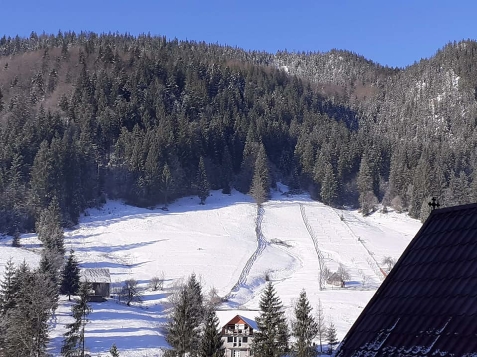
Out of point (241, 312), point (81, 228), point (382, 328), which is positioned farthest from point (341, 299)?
point (382, 328)

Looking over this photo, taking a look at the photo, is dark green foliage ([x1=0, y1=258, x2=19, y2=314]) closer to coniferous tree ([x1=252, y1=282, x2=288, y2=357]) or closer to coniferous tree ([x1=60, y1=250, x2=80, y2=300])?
coniferous tree ([x1=252, y1=282, x2=288, y2=357])

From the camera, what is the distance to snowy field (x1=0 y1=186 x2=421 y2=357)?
52.6 meters

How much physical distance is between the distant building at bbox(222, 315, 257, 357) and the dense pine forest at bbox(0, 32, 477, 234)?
51.8 m

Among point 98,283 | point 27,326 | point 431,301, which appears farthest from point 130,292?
point 431,301

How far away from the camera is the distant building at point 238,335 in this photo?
165 feet

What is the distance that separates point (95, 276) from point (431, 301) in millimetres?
58219

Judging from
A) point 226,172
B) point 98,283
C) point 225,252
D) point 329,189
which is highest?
point 226,172

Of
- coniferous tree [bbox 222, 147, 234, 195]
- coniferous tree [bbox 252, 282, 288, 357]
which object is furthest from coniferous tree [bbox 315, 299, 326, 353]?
coniferous tree [bbox 222, 147, 234, 195]

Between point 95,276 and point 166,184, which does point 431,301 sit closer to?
point 95,276

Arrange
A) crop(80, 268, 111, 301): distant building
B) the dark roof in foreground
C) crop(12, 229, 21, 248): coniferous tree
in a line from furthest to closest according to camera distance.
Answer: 1. crop(12, 229, 21, 248): coniferous tree
2. crop(80, 268, 111, 301): distant building
3. the dark roof in foreground

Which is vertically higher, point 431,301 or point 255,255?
point 255,255

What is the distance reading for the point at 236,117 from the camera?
147875 millimetres

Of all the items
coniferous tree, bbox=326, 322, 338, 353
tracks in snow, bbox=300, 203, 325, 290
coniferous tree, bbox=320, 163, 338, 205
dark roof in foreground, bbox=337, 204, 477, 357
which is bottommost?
coniferous tree, bbox=326, 322, 338, 353

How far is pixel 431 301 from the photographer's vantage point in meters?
6.85
